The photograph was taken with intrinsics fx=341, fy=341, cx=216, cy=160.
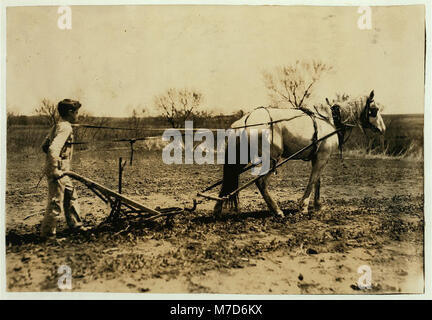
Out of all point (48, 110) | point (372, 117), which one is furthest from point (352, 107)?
point (48, 110)

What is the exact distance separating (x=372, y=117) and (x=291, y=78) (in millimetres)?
1253

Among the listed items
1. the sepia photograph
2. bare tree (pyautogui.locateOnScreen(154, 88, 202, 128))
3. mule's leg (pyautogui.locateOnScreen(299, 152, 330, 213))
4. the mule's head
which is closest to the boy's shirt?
the sepia photograph

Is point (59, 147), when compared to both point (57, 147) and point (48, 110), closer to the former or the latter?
point (57, 147)

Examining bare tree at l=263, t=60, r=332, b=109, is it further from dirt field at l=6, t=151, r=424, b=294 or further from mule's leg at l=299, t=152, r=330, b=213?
dirt field at l=6, t=151, r=424, b=294

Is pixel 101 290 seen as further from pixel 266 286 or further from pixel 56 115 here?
pixel 56 115

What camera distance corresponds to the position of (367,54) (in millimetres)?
4695

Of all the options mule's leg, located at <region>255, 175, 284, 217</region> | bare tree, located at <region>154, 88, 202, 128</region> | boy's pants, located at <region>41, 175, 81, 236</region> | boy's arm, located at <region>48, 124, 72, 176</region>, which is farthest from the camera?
bare tree, located at <region>154, 88, 202, 128</region>

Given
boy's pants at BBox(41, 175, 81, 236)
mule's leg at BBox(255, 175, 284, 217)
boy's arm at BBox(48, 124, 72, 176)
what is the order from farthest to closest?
mule's leg at BBox(255, 175, 284, 217)
boy's pants at BBox(41, 175, 81, 236)
boy's arm at BBox(48, 124, 72, 176)

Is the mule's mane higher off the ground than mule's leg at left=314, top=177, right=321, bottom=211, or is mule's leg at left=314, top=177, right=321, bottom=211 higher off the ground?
the mule's mane

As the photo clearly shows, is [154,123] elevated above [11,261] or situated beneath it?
elevated above

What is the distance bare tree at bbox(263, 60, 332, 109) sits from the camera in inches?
183

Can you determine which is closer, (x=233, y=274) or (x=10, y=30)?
(x=233, y=274)

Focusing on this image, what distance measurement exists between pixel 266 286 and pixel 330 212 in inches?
55.3
